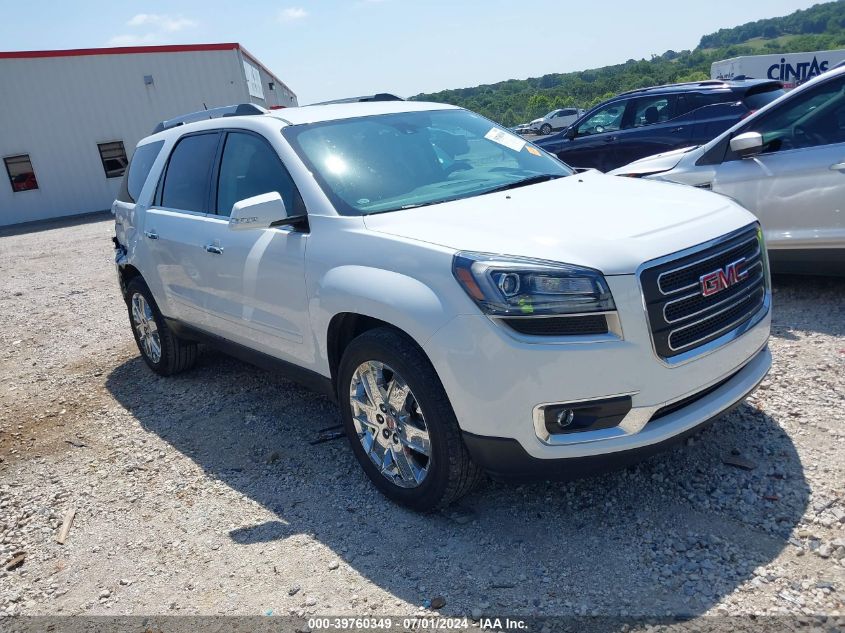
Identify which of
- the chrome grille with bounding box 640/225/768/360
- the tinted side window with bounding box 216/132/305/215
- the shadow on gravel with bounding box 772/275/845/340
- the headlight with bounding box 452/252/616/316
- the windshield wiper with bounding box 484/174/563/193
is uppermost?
the tinted side window with bounding box 216/132/305/215

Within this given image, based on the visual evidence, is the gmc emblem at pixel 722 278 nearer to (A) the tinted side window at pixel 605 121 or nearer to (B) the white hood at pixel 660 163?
(B) the white hood at pixel 660 163

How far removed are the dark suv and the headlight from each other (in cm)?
697

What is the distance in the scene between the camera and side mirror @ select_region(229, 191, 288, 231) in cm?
350

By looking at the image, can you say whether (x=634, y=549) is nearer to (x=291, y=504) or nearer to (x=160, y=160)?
(x=291, y=504)

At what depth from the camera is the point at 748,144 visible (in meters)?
5.17

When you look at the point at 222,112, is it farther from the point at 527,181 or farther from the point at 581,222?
the point at 581,222

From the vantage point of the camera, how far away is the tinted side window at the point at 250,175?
379cm

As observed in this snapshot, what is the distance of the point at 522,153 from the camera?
4273mm

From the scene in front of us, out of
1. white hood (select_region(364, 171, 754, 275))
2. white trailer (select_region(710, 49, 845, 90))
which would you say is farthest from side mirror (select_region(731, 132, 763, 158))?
white trailer (select_region(710, 49, 845, 90))

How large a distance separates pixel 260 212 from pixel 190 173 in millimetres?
1573

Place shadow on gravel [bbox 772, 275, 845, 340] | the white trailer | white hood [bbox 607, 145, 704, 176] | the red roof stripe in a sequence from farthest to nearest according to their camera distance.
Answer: the white trailer
the red roof stripe
white hood [bbox 607, 145, 704, 176]
shadow on gravel [bbox 772, 275, 845, 340]

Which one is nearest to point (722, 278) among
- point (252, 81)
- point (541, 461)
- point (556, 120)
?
point (541, 461)

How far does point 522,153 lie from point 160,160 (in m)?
2.73

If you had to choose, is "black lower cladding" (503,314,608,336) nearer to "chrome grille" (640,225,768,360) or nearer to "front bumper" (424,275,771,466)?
"front bumper" (424,275,771,466)
